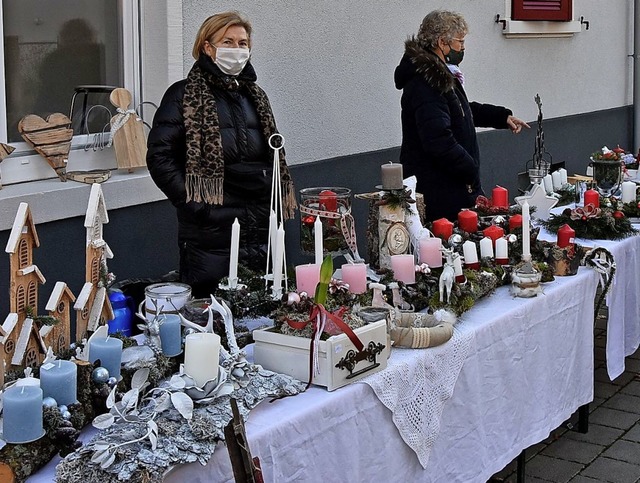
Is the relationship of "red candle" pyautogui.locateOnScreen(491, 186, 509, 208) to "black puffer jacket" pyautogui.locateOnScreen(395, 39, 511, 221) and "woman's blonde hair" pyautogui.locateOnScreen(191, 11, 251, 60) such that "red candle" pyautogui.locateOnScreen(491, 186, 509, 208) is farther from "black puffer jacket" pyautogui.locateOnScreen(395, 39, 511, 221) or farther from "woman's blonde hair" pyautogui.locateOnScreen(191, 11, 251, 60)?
"woman's blonde hair" pyautogui.locateOnScreen(191, 11, 251, 60)

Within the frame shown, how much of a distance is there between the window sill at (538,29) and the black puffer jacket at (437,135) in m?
3.05

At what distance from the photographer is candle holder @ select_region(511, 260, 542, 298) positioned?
10.7 ft

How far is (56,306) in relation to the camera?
2357 mm

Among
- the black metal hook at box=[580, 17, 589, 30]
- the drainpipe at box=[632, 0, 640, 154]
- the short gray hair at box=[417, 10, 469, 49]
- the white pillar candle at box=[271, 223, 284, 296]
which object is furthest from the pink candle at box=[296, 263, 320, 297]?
the drainpipe at box=[632, 0, 640, 154]

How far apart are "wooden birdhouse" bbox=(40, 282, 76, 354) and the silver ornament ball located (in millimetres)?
244

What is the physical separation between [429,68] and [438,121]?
9.6 inches

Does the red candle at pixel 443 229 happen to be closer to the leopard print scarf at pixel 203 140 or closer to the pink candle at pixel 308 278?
the leopard print scarf at pixel 203 140

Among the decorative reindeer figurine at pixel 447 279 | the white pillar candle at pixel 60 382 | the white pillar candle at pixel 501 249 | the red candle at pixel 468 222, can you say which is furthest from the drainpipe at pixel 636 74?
the white pillar candle at pixel 60 382

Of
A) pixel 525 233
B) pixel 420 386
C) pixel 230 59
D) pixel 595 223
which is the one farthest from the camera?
pixel 595 223

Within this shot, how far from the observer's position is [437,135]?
451 centimetres

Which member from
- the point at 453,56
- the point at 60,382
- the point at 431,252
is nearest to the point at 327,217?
the point at 431,252

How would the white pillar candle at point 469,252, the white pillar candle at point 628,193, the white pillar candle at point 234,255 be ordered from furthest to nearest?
the white pillar candle at point 628,193, the white pillar candle at point 469,252, the white pillar candle at point 234,255

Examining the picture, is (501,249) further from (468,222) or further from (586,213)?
(586,213)

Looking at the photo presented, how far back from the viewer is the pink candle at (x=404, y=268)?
308cm
